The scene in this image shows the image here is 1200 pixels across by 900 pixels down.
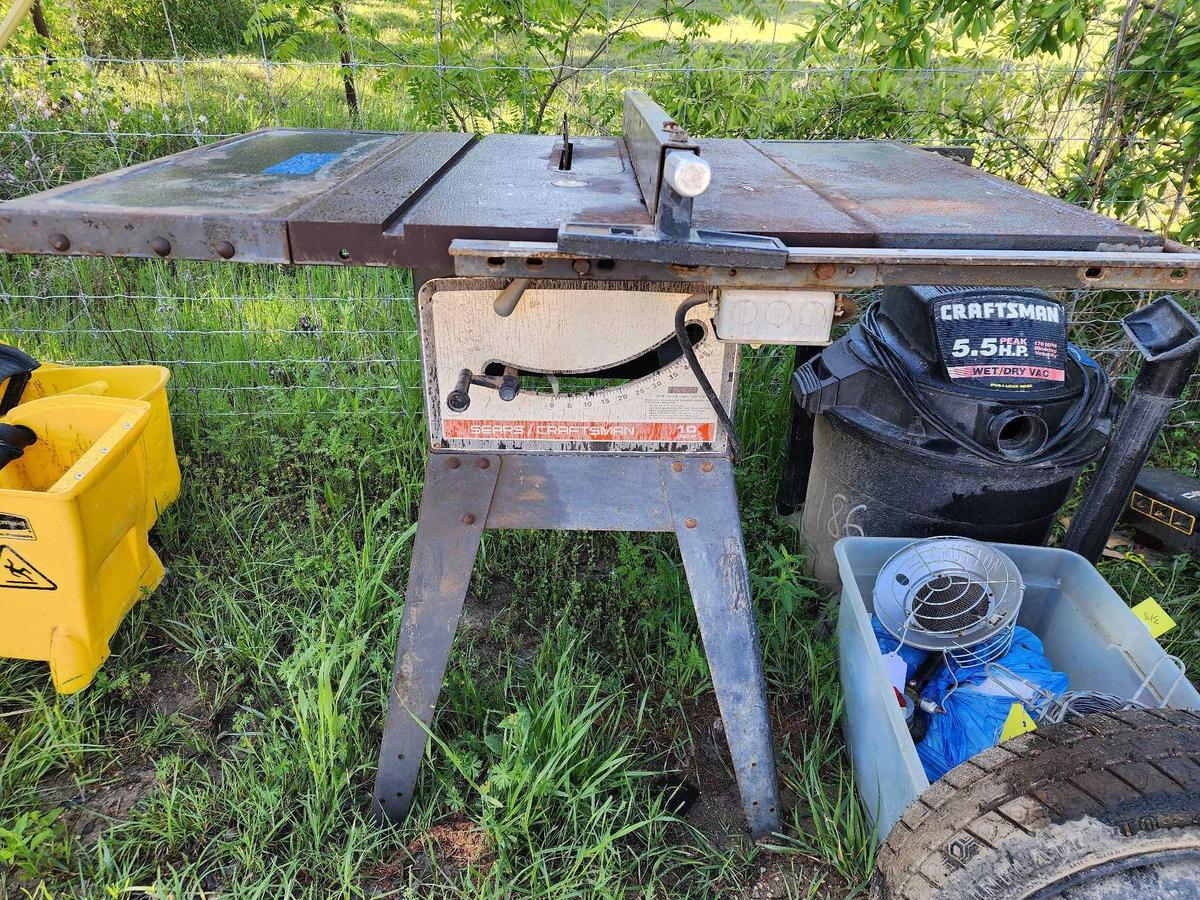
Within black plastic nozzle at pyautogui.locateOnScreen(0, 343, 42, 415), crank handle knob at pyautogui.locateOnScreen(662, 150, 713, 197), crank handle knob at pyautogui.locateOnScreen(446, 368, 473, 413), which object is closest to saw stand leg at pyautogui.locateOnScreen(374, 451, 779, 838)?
crank handle knob at pyautogui.locateOnScreen(446, 368, 473, 413)

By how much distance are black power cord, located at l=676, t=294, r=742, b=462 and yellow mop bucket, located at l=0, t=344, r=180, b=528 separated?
73.0 inches

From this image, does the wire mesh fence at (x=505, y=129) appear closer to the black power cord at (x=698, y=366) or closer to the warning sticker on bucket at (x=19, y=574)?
the warning sticker on bucket at (x=19, y=574)

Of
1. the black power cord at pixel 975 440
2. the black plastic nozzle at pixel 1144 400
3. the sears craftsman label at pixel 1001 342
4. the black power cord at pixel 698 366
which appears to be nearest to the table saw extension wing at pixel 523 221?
the black power cord at pixel 698 366

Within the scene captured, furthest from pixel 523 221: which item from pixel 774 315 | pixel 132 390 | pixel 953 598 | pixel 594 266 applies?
pixel 132 390

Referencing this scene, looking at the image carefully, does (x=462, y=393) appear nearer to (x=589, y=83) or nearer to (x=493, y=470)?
(x=493, y=470)

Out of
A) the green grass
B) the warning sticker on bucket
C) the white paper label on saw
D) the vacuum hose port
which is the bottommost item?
the green grass

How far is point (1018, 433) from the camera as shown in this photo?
83.4 inches

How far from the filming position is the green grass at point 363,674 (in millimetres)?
1845

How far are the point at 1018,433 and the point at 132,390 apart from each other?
278cm

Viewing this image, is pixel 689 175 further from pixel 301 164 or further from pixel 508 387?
pixel 301 164

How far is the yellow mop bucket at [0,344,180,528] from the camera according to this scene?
98.2 inches

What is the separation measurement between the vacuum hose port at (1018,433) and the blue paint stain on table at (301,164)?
170cm

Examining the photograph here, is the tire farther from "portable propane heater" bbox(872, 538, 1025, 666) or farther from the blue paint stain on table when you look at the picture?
the blue paint stain on table

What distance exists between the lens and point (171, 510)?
2.79 meters
